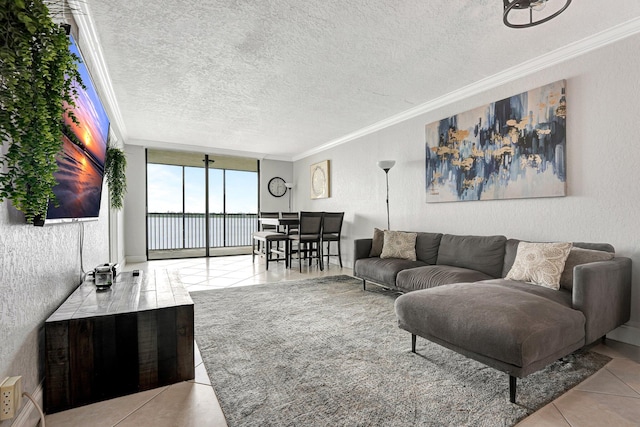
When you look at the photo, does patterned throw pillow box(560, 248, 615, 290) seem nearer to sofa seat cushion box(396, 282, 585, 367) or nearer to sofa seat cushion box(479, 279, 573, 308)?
sofa seat cushion box(479, 279, 573, 308)

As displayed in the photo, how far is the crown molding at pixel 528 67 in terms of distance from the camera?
2.44m

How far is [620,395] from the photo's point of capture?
1.67m

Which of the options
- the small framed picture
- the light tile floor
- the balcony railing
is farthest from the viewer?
the balcony railing

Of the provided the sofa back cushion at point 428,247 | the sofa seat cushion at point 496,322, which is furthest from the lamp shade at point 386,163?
the sofa seat cushion at point 496,322

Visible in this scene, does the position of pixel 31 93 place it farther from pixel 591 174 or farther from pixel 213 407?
pixel 591 174

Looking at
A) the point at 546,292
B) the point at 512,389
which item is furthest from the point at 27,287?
the point at 546,292

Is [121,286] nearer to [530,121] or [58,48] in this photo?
[58,48]

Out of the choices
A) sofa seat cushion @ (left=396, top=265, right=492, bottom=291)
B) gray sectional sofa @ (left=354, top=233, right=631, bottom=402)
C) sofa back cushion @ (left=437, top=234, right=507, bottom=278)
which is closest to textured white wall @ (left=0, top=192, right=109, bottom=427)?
gray sectional sofa @ (left=354, top=233, right=631, bottom=402)

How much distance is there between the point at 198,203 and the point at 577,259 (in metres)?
7.09

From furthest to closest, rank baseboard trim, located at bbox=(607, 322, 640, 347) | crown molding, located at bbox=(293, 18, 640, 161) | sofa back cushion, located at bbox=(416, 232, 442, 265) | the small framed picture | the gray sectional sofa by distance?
the small framed picture < sofa back cushion, located at bbox=(416, 232, 442, 265) < crown molding, located at bbox=(293, 18, 640, 161) < baseboard trim, located at bbox=(607, 322, 640, 347) < the gray sectional sofa

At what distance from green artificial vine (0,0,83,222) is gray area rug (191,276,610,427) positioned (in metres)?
1.28

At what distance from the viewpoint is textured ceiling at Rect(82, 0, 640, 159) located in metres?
2.23

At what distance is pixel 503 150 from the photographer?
322 centimetres

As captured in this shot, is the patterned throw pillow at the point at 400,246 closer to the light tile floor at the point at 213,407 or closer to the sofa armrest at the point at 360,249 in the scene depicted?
the sofa armrest at the point at 360,249
